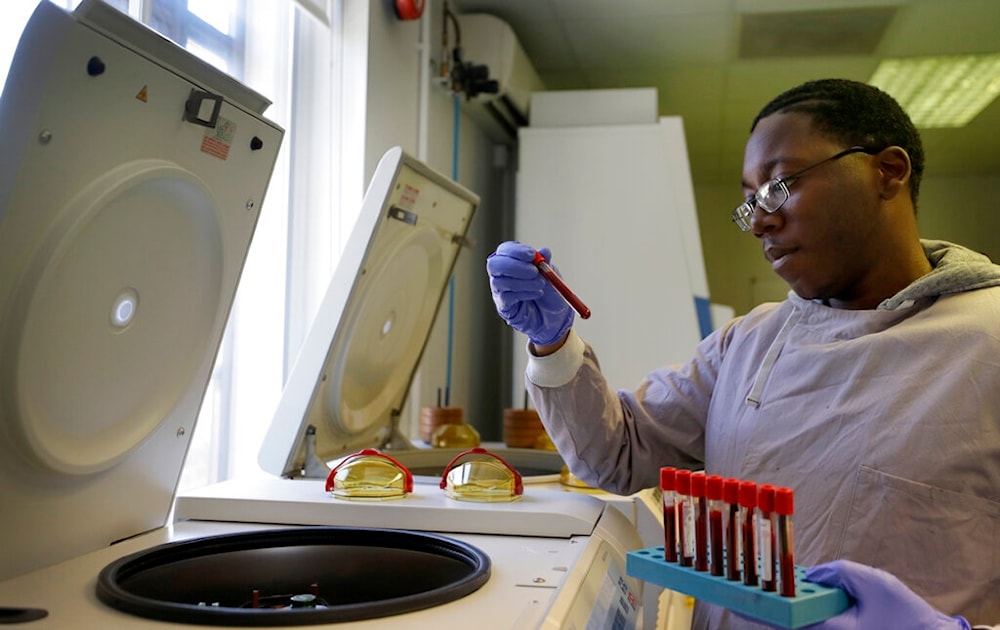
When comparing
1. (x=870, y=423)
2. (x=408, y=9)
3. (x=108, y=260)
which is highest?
(x=408, y=9)

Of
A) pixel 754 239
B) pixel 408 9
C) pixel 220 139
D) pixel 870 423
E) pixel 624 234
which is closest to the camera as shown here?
pixel 220 139

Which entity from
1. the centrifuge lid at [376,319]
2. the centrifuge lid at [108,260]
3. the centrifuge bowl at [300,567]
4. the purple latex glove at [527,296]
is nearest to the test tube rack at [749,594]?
the centrifuge bowl at [300,567]

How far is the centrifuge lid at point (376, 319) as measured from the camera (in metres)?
1.53

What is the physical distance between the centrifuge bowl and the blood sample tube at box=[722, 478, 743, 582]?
0.28m

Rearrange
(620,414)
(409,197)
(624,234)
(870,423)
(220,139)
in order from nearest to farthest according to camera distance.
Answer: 1. (220,139)
2. (870,423)
3. (620,414)
4. (409,197)
5. (624,234)

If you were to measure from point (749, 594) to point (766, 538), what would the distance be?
0.18 feet

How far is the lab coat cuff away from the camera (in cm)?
139

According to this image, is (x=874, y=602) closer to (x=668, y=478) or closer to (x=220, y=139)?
(x=668, y=478)

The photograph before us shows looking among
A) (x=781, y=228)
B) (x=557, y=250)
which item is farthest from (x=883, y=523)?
(x=557, y=250)

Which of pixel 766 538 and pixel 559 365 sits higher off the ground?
pixel 559 365

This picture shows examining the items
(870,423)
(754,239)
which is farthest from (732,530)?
(754,239)

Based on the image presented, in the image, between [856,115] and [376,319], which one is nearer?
[856,115]

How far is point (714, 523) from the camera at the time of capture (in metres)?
0.87

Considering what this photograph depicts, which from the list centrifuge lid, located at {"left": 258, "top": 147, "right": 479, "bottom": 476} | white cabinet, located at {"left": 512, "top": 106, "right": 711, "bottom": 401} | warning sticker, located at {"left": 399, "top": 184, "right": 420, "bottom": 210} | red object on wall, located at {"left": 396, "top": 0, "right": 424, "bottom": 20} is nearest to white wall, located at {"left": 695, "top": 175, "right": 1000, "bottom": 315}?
white cabinet, located at {"left": 512, "top": 106, "right": 711, "bottom": 401}
